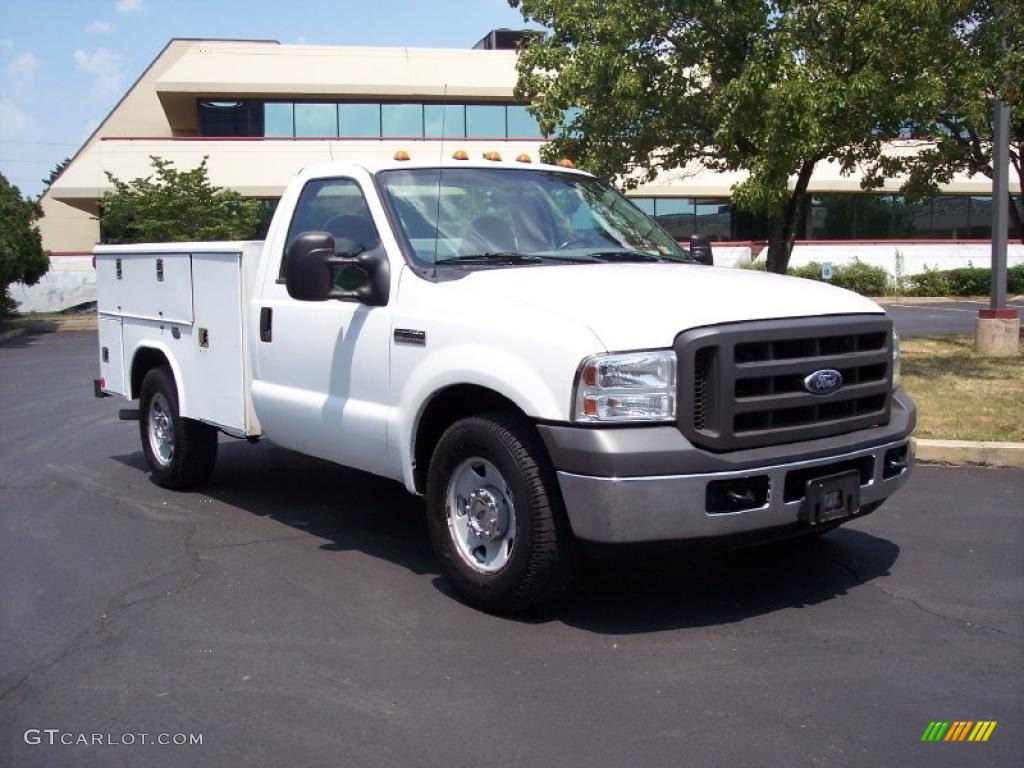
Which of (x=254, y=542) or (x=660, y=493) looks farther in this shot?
(x=254, y=542)

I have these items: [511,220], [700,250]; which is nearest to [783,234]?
[700,250]

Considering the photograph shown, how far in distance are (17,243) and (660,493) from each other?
23.9 metres

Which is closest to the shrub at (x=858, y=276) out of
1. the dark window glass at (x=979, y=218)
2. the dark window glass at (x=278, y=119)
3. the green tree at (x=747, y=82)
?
the dark window glass at (x=979, y=218)

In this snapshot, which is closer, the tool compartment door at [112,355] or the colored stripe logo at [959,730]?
the colored stripe logo at [959,730]

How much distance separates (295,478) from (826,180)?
33636mm

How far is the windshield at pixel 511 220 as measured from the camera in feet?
18.4

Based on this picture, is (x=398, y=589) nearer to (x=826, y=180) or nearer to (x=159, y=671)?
(x=159, y=671)

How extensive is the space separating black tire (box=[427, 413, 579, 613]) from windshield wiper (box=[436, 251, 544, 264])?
2.94ft

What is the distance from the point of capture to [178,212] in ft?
86.3

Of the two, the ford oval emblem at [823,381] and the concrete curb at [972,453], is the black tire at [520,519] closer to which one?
the ford oval emblem at [823,381]

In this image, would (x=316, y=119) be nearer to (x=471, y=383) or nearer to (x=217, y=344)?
(x=217, y=344)

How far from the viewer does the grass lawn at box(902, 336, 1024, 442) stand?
28.8 feet

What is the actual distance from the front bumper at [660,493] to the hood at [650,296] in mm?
447

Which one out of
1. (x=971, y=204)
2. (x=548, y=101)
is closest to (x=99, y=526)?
(x=548, y=101)
